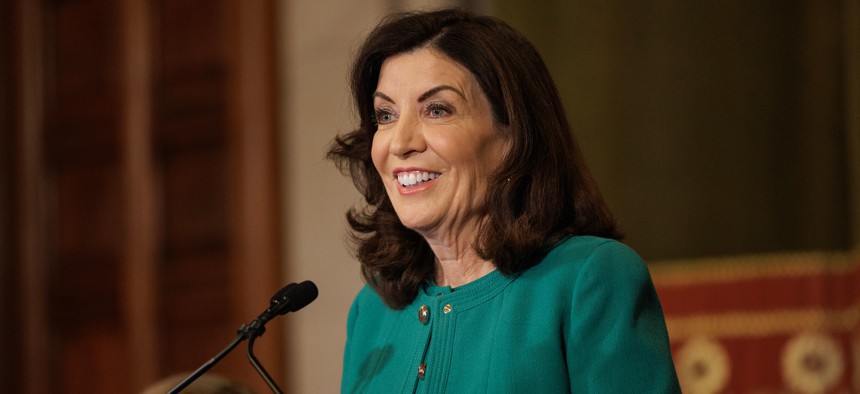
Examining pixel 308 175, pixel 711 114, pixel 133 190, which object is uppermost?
pixel 711 114

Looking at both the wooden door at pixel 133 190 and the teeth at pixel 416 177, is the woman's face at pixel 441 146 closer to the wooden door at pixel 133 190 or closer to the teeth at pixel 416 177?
the teeth at pixel 416 177

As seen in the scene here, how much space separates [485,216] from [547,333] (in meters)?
0.34

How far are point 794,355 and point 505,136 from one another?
2270 mm

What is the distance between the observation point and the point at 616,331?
189 centimetres

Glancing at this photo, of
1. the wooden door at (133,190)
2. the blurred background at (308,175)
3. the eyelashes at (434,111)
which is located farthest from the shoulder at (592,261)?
the wooden door at (133,190)

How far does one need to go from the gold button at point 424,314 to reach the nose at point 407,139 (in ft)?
1.08

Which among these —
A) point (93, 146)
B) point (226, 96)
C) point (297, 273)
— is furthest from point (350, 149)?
point (93, 146)

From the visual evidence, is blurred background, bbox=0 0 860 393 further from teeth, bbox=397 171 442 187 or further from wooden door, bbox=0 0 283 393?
teeth, bbox=397 171 442 187

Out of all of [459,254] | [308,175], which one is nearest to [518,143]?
[459,254]

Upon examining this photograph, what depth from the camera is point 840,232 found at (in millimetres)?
3914

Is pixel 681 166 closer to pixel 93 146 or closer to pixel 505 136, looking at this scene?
pixel 505 136

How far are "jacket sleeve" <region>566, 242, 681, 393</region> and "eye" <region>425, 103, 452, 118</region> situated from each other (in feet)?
1.40

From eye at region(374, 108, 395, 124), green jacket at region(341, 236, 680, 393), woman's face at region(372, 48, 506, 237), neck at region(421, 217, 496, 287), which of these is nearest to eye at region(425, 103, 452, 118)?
woman's face at region(372, 48, 506, 237)

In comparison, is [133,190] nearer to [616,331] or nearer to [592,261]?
[592,261]
